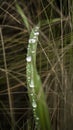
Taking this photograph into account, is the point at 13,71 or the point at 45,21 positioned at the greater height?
the point at 45,21

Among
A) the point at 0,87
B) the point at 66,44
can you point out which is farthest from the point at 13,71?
the point at 66,44

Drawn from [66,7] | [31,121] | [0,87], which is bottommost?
[31,121]

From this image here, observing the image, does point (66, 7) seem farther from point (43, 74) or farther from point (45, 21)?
point (43, 74)

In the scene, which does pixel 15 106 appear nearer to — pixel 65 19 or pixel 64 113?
pixel 64 113

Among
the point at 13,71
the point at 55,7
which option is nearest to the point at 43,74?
the point at 13,71

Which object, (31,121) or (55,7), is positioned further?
(55,7)

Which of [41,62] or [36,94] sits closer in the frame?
[36,94]
